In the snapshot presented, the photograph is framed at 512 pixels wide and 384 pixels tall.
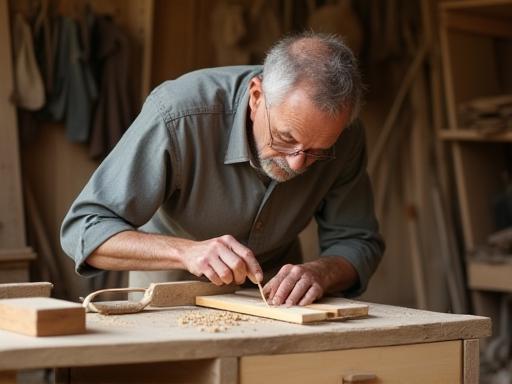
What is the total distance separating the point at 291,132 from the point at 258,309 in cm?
53

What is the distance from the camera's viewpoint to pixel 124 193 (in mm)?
2750

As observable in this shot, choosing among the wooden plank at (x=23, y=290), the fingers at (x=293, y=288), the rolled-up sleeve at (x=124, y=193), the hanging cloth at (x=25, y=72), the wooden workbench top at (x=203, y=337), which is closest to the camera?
the wooden workbench top at (x=203, y=337)

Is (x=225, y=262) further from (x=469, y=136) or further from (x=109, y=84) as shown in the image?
(x=469, y=136)

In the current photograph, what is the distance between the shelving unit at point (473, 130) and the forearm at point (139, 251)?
318 centimetres

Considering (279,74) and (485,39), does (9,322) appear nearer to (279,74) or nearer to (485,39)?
(279,74)

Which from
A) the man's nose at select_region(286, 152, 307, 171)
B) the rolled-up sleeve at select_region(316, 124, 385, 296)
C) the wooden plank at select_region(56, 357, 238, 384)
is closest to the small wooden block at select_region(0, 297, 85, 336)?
the wooden plank at select_region(56, 357, 238, 384)

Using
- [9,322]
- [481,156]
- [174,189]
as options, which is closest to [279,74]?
[174,189]

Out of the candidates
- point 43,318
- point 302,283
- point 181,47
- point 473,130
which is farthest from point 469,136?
point 43,318

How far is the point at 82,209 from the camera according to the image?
9.18 ft

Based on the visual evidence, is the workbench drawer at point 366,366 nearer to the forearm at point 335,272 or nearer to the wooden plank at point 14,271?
the forearm at point 335,272

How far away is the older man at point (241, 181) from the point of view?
2.68 metres

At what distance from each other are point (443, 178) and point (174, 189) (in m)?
→ 3.51

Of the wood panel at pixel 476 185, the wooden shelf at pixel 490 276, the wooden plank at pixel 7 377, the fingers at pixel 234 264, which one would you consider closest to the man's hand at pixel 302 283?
the fingers at pixel 234 264

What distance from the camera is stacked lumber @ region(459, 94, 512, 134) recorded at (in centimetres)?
540
